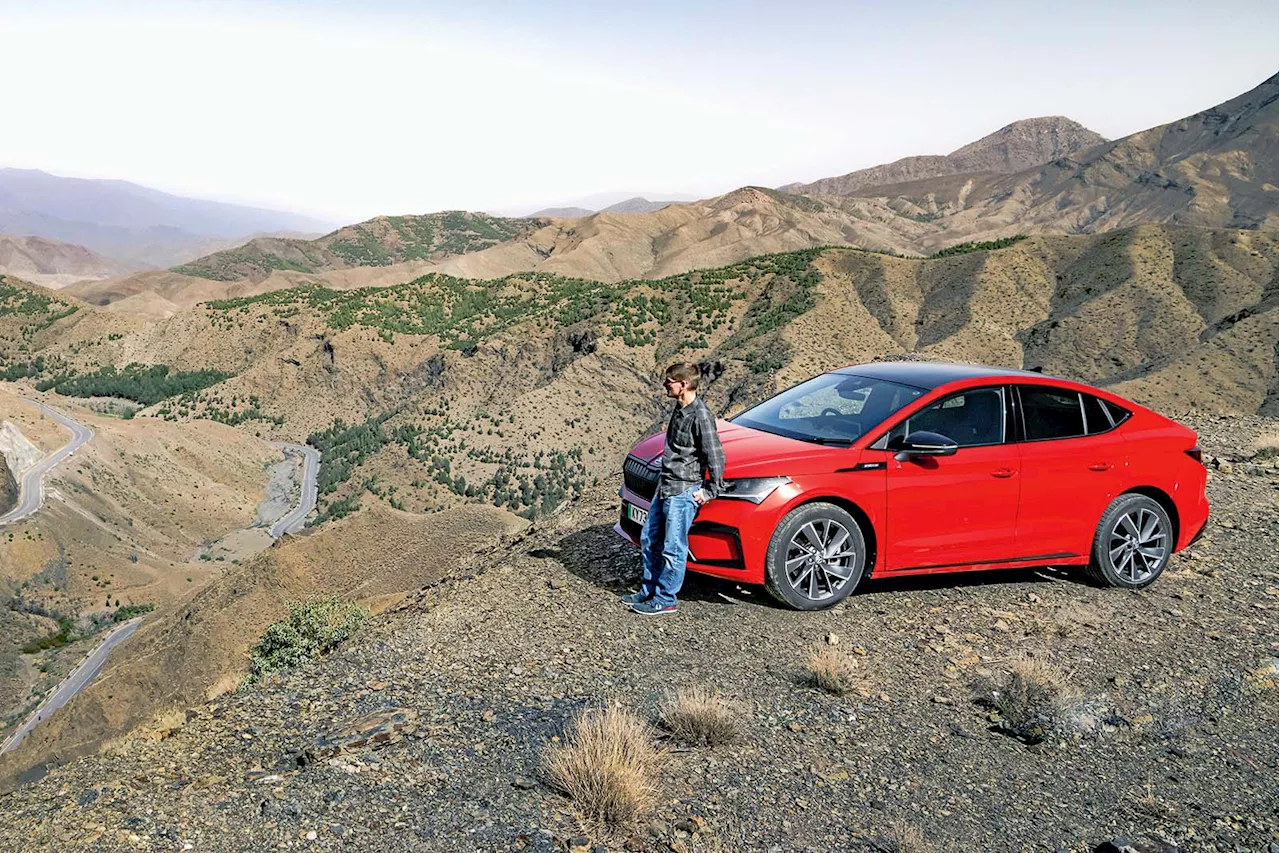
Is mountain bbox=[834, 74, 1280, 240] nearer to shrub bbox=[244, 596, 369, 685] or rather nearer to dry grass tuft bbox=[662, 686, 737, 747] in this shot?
shrub bbox=[244, 596, 369, 685]

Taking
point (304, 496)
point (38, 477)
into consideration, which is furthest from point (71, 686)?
point (304, 496)

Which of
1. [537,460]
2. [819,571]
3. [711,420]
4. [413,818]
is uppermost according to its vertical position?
[711,420]

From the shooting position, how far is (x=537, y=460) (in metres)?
47.6

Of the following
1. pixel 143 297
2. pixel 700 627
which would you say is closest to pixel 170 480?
pixel 700 627

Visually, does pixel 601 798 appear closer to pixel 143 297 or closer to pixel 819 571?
pixel 819 571

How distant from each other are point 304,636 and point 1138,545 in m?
8.71

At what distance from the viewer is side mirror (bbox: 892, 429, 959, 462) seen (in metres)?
6.43

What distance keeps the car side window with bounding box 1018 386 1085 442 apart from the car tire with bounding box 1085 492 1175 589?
783 millimetres

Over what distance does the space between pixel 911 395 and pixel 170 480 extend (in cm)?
5562

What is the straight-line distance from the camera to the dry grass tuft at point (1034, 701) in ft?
17.5

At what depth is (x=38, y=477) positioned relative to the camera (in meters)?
45.6

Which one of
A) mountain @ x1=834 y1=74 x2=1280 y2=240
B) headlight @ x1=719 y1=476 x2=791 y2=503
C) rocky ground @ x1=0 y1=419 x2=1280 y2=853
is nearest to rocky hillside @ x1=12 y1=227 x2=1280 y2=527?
rocky ground @ x1=0 y1=419 x2=1280 y2=853

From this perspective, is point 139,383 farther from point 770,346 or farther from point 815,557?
point 815,557

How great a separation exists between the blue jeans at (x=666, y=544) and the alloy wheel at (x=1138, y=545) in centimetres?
385
